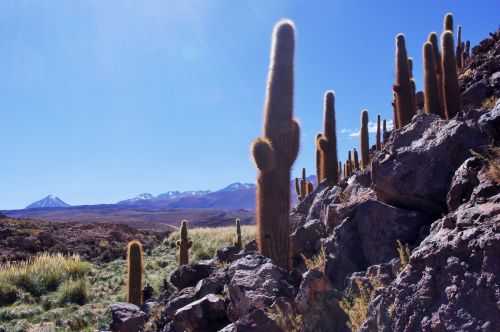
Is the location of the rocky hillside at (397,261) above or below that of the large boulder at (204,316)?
above

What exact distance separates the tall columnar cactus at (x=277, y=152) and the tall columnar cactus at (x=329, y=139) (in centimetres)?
403

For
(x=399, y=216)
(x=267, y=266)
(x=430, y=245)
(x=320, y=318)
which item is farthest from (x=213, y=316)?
(x=430, y=245)

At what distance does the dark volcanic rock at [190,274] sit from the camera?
1027cm

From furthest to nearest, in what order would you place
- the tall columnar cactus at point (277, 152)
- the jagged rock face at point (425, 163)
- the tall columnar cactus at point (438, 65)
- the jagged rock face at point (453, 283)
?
the tall columnar cactus at point (438, 65)
the tall columnar cactus at point (277, 152)
the jagged rock face at point (425, 163)
the jagged rock face at point (453, 283)

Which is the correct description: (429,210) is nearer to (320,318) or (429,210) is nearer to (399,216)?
(399,216)

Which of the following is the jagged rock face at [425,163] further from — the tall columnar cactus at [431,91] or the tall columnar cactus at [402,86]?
the tall columnar cactus at [402,86]

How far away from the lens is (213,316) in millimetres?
7383

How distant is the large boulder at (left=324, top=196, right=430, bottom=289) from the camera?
21.1 ft

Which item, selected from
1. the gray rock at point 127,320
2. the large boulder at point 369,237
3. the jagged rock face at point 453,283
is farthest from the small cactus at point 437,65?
the jagged rock face at point 453,283

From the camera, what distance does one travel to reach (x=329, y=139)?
15438mm

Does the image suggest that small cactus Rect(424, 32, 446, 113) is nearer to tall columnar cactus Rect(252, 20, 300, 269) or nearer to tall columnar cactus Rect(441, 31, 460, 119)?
tall columnar cactus Rect(441, 31, 460, 119)

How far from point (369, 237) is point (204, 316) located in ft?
8.59

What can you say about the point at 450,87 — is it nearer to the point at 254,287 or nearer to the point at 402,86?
the point at 402,86

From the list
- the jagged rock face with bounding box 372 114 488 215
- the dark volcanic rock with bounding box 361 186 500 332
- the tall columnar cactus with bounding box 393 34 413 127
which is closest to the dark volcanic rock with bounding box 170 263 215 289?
the jagged rock face with bounding box 372 114 488 215
